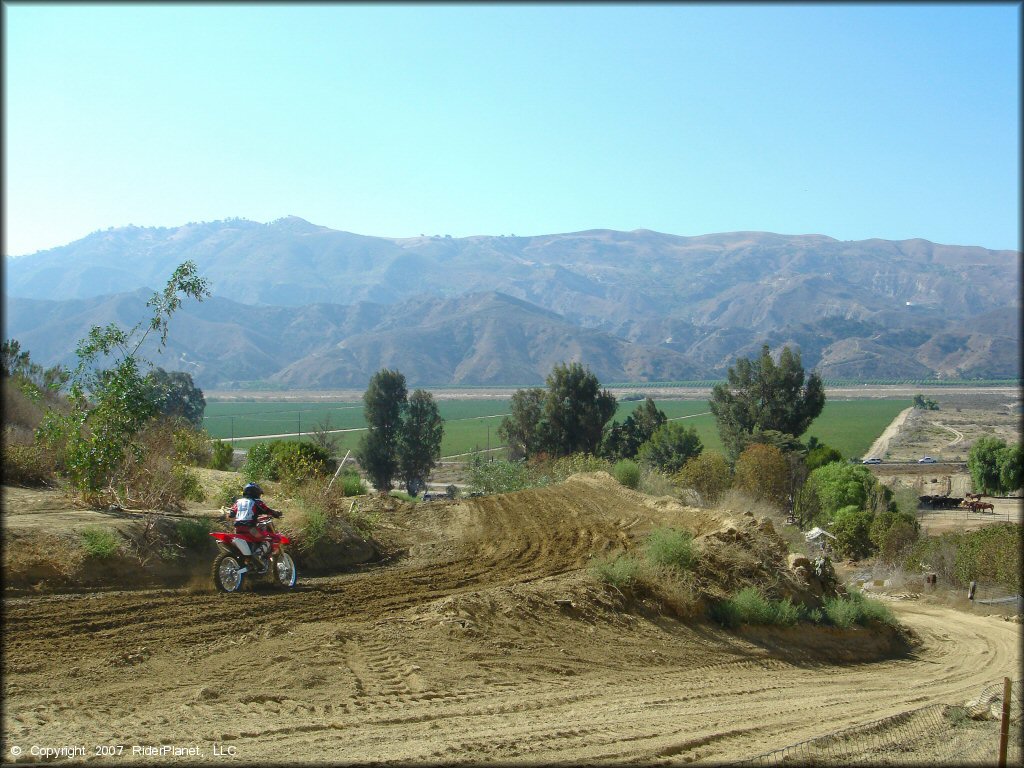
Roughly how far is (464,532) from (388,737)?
9669 millimetres

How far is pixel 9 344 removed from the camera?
32.0 meters

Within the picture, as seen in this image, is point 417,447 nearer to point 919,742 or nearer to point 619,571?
point 619,571

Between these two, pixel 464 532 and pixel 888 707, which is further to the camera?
pixel 464 532

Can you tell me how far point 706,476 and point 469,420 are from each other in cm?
8688

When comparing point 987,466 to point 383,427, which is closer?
point 987,466

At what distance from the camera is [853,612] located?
15797 millimetres

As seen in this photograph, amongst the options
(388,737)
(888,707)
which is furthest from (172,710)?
(888,707)

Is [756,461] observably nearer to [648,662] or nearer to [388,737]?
[648,662]

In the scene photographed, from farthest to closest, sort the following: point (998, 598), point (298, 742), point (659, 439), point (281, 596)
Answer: point (659, 439) < point (998, 598) < point (281, 596) < point (298, 742)

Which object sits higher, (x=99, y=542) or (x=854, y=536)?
(x=99, y=542)

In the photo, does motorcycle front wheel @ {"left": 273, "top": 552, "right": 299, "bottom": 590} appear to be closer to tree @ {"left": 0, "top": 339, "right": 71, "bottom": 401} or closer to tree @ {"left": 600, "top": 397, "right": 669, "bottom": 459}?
tree @ {"left": 0, "top": 339, "right": 71, "bottom": 401}

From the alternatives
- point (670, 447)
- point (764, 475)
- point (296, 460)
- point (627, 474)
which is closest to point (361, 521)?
point (296, 460)

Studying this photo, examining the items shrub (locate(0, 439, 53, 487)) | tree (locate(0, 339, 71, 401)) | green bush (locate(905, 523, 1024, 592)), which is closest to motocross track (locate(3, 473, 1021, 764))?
shrub (locate(0, 439, 53, 487))

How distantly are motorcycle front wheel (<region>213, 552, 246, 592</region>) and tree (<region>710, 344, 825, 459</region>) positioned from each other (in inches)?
1844
